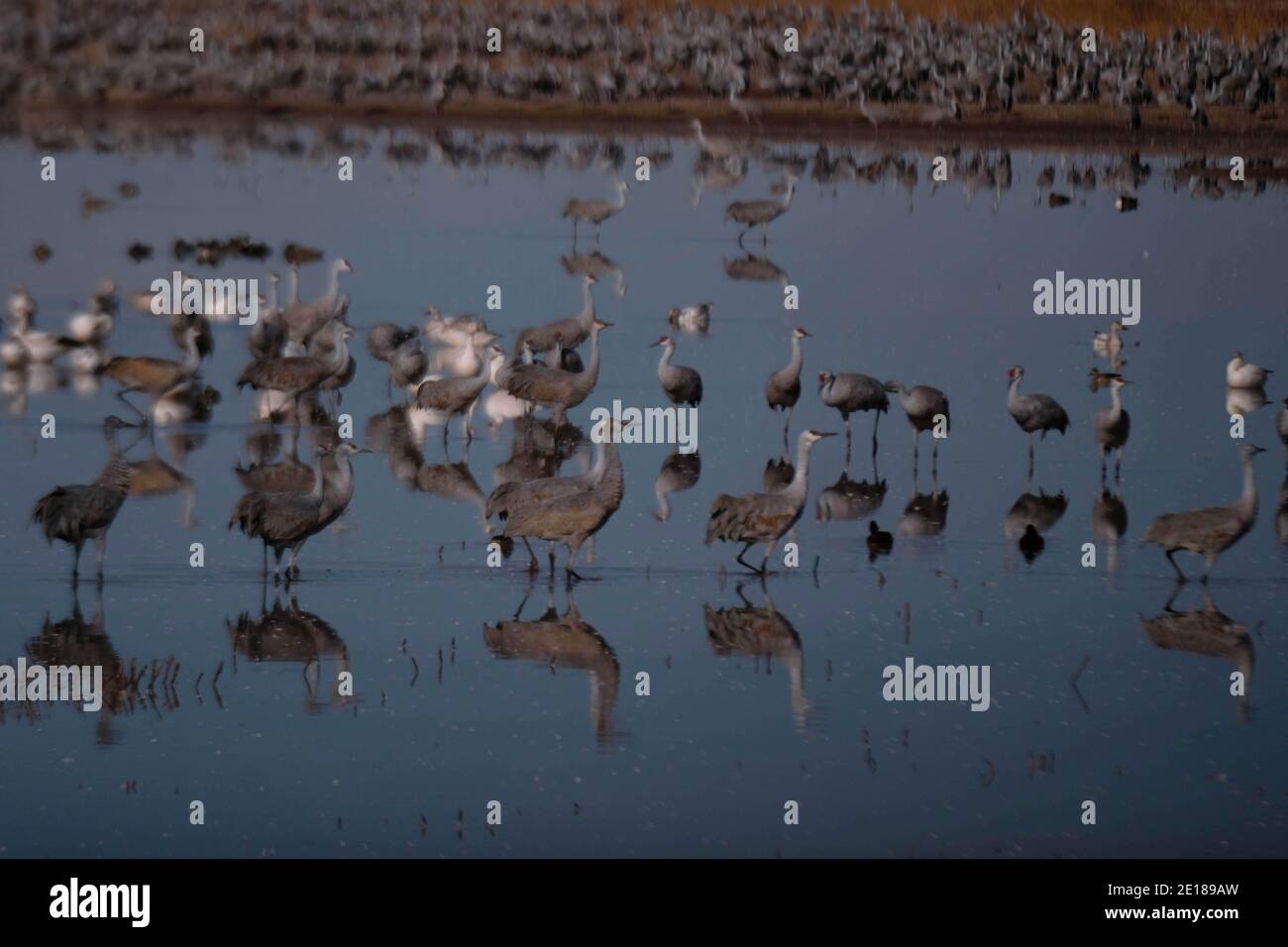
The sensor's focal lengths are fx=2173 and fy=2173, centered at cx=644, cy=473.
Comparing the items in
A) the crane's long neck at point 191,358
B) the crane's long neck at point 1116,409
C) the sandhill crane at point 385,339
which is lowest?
the crane's long neck at point 1116,409

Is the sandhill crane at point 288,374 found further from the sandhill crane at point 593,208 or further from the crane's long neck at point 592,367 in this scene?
the sandhill crane at point 593,208

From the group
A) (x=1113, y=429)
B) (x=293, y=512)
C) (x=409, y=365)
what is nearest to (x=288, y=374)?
(x=409, y=365)

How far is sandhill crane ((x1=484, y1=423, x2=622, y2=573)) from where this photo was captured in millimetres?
13359

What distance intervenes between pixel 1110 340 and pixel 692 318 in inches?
172

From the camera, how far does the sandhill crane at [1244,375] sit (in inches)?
768

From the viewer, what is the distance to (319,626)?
40.0 feet

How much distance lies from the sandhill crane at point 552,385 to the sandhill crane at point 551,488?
4.05 m

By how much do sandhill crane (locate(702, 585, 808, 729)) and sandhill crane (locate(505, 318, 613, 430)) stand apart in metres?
5.23

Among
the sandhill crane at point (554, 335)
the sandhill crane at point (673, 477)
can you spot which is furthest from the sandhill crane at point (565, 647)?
the sandhill crane at point (554, 335)

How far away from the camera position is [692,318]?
22859mm

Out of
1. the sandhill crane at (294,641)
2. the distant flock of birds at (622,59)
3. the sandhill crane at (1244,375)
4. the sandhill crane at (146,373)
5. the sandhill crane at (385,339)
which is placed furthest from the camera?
the distant flock of birds at (622,59)

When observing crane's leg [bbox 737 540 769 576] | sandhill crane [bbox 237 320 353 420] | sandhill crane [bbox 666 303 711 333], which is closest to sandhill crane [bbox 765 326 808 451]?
sandhill crane [bbox 237 320 353 420]

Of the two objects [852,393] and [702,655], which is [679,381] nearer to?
[852,393]

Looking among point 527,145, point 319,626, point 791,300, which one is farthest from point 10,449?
point 527,145
